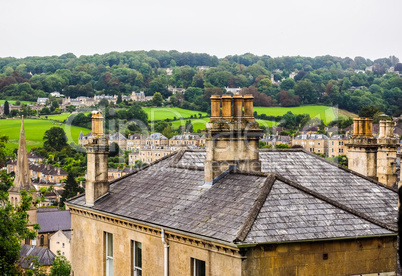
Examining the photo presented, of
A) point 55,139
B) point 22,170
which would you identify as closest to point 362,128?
point 22,170

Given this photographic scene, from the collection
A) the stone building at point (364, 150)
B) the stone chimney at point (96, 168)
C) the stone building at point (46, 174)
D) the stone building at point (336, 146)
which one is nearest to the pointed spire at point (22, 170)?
the stone building at point (46, 174)

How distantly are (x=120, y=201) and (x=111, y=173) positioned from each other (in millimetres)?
126697

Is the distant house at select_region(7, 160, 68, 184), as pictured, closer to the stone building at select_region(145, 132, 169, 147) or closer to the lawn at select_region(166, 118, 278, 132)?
the stone building at select_region(145, 132, 169, 147)

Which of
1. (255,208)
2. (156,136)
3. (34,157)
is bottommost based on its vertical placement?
(34,157)

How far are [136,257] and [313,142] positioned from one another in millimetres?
139148

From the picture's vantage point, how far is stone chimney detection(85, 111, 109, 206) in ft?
65.4

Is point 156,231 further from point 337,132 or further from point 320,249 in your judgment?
point 337,132

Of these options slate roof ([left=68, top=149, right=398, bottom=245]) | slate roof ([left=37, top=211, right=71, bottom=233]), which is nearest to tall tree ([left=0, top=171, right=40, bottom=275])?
slate roof ([left=68, top=149, right=398, bottom=245])

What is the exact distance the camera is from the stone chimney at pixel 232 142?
17375mm

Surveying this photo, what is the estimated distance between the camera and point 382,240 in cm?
1502

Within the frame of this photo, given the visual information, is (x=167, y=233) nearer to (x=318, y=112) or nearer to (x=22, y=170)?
(x=22, y=170)

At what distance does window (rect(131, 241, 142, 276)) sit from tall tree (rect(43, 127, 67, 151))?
543 feet

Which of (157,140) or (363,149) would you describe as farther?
(157,140)

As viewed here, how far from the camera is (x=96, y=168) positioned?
2036 centimetres
